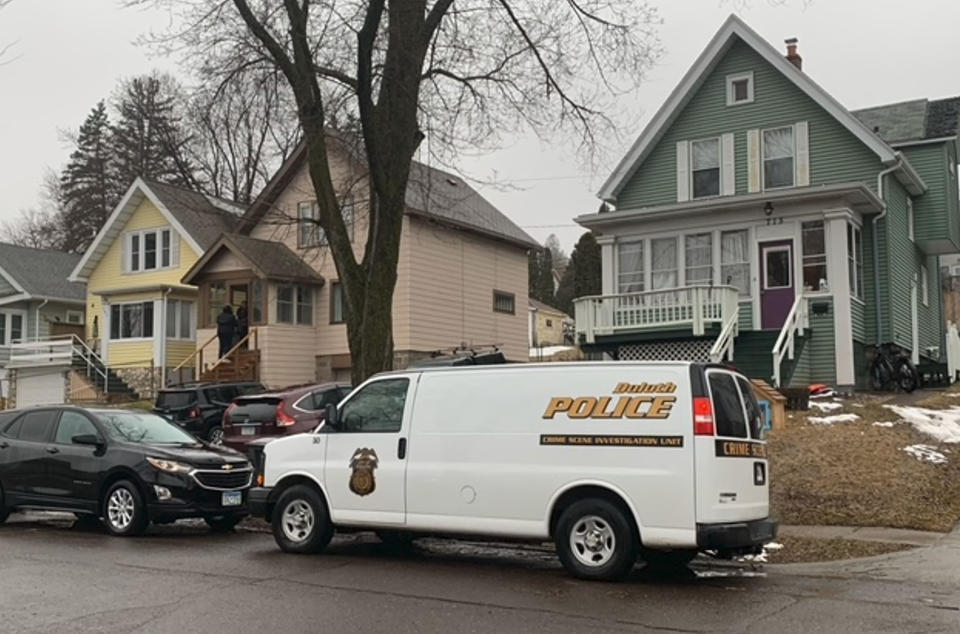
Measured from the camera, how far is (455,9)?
1652 centimetres

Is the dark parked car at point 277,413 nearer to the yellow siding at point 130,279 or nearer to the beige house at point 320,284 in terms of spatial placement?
the beige house at point 320,284

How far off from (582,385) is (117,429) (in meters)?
6.91

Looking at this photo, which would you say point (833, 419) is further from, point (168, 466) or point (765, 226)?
point (168, 466)

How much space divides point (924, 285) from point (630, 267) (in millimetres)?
10030

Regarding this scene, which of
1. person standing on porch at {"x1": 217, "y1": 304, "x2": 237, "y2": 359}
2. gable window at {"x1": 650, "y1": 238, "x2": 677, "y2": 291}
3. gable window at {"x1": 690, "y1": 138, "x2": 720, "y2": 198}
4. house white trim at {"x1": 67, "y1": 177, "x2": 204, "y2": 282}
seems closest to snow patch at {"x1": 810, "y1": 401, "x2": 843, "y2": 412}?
gable window at {"x1": 650, "y1": 238, "x2": 677, "y2": 291}

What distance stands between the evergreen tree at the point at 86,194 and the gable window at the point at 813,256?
4339 cm

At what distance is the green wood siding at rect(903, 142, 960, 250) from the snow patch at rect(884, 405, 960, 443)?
11.4 metres

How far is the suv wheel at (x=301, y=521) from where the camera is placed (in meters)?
10.4

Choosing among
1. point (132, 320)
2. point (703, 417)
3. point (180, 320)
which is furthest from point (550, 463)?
point (132, 320)

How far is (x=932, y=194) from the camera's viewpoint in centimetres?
2733

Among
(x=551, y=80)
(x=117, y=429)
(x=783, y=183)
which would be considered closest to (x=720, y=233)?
(x=783, y=183)

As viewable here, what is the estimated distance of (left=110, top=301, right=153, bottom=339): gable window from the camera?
1405 inches

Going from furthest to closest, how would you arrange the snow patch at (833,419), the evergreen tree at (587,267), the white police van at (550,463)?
the evergreen tree at (587,267) → the snow patch at (833,419) → the white police van at (550,463)

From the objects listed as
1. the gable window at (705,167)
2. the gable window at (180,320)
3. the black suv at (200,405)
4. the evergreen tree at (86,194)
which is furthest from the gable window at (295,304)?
the evergreen tree at (86,194)
